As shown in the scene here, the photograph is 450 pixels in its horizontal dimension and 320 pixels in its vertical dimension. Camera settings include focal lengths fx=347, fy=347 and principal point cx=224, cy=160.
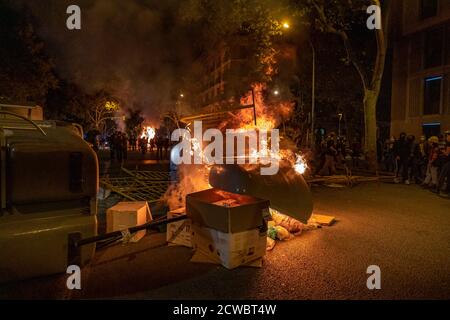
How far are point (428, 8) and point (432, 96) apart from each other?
5206mm

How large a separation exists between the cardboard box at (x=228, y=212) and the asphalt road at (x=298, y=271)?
1.58 ft

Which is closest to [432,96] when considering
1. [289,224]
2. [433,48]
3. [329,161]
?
[433,48]

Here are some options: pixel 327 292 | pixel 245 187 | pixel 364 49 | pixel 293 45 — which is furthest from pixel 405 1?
pixel 327 292

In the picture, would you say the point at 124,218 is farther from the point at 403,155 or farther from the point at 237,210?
the point at 403,155

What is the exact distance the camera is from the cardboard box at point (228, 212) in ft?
12.8

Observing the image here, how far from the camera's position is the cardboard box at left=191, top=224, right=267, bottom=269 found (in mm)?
3916

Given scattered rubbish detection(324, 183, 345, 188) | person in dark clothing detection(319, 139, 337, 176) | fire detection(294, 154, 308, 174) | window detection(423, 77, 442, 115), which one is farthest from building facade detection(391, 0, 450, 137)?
fire detection(294, 154, 308, 174)

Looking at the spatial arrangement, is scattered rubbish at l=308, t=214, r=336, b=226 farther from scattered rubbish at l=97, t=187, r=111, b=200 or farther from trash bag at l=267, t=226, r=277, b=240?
scattered rubbish at l=97, t=187, r=111, b=200

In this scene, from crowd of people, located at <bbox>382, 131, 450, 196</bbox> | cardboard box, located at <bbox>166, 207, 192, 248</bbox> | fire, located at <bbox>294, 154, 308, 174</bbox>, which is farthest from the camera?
fire, located at <bbox>294, 154, 308, 174</bbox>

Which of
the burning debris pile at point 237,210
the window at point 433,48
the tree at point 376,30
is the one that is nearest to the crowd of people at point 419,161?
the tree at point 376,30

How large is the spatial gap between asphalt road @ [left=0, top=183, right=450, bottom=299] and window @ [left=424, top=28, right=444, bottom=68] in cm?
1819
